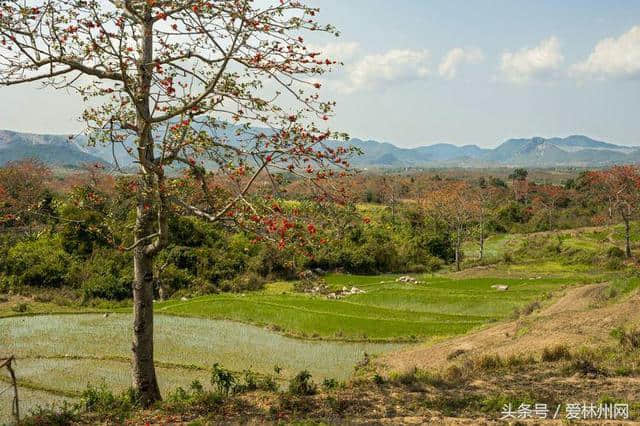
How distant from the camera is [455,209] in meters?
46.0

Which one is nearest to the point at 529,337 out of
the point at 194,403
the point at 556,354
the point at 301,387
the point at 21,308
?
the point at 556,354

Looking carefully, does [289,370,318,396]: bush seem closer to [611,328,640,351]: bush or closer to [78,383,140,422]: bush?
[78,383,140,422]: bush

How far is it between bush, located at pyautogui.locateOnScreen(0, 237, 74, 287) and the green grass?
320 inches

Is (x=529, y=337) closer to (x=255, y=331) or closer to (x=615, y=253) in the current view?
(x=255, y=331)

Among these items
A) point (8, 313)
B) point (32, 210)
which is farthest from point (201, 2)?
point (8, 313)

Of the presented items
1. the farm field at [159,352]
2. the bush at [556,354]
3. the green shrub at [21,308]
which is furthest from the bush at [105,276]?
the bush at [556,354]

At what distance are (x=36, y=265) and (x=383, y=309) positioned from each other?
20194mm

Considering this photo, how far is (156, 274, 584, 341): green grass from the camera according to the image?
71.3ft

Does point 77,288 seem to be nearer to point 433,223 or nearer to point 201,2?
point 201,2

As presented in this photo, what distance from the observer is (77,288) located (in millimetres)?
30688

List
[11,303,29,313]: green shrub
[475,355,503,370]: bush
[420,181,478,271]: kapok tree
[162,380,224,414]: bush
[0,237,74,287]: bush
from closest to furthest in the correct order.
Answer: [162,380,224,414]: bush
[475,355,503,370]: bush
[11,303,29,313]: green shrub
[0,237,74,287]: bush
[420,181,478,271]: kapok tree

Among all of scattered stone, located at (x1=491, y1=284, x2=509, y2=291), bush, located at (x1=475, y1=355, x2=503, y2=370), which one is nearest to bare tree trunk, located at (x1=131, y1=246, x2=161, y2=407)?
bush, located at (x1=475, y1=355, x2=503, y2=370)

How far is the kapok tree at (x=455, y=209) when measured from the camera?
45506 millimetres

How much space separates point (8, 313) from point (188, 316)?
8.27m
